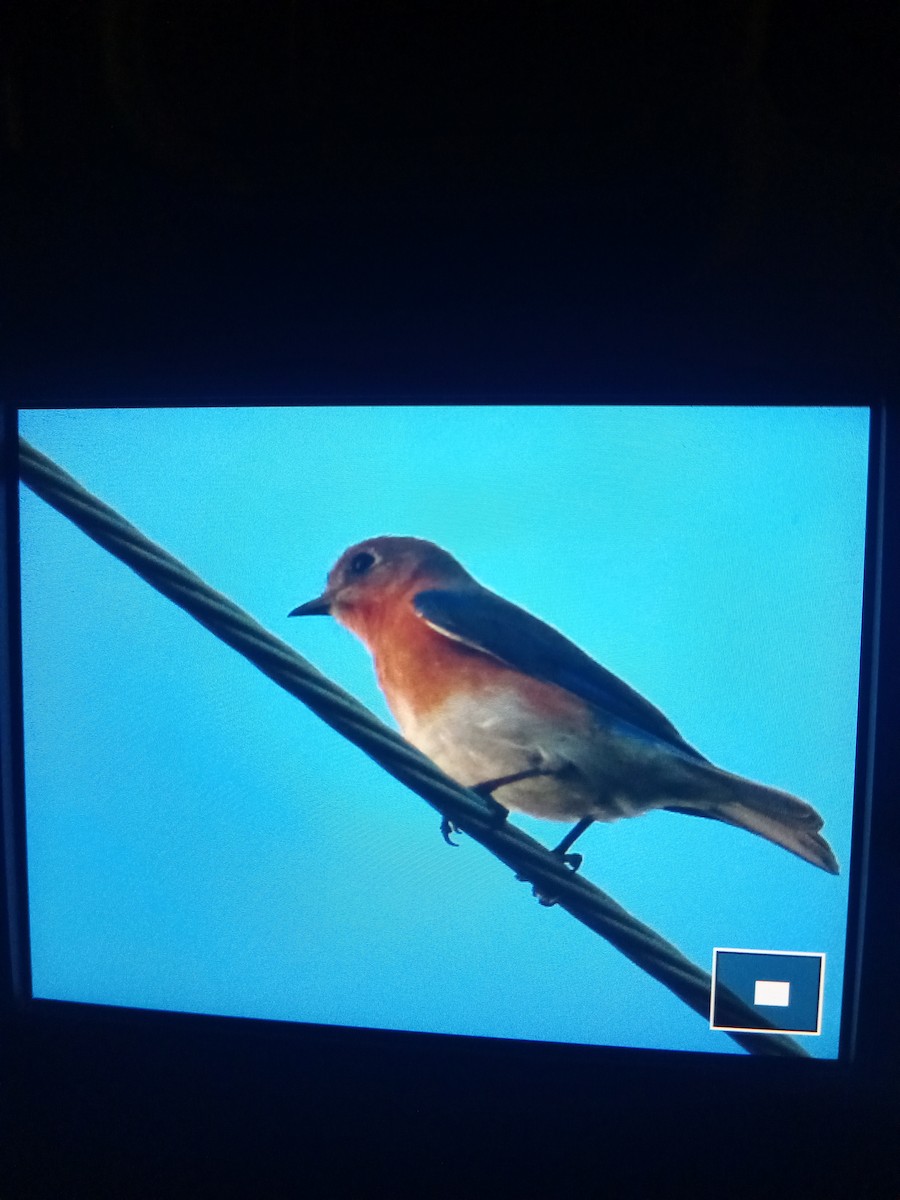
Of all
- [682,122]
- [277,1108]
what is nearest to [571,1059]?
[277,1108]

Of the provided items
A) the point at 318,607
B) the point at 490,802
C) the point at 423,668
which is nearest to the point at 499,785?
the point at 490,802

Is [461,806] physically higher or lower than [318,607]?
lower

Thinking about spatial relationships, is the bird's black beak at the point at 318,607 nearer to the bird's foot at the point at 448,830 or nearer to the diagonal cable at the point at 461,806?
the diagonal cable at the point at 461,806

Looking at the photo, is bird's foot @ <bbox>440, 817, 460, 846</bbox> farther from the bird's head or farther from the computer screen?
the bird's head

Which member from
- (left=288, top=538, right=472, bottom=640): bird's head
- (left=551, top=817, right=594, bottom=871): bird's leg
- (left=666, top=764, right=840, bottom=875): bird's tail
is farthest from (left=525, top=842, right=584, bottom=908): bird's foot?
(left=288, top=538, right=472, bottom=640): bird's head

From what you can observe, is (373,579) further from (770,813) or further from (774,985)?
(774,985)

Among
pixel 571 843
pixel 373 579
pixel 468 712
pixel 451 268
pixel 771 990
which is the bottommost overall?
pixel 771 990
